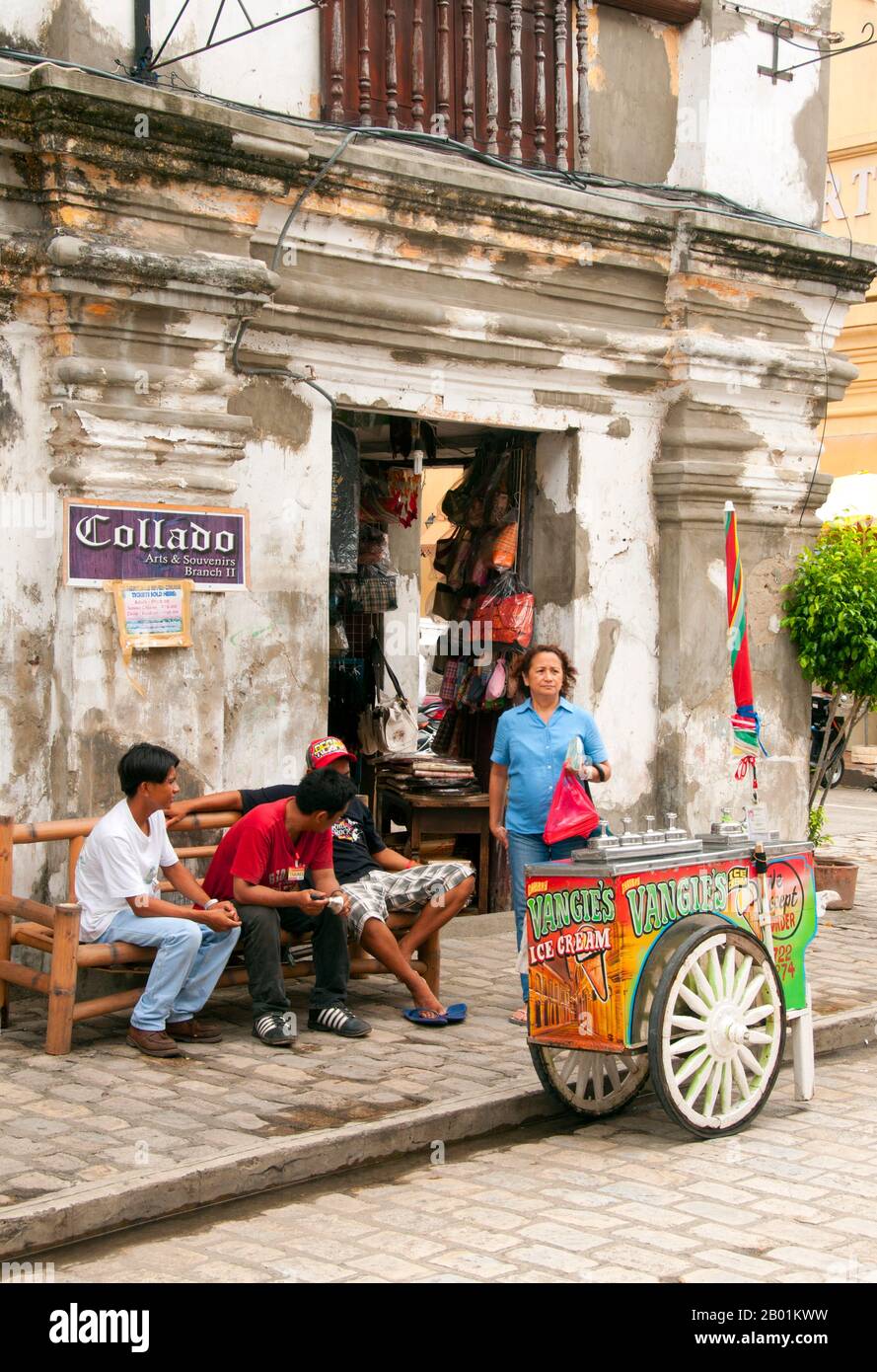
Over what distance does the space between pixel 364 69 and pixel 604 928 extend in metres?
4.40

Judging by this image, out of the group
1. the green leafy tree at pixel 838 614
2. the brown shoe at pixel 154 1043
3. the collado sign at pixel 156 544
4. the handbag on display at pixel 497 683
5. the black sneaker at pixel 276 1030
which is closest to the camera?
the brown shoe at pixel 154 1043

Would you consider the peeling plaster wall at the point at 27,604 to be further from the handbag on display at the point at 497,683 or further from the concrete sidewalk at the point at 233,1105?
the handbag on display at the point at 497,683

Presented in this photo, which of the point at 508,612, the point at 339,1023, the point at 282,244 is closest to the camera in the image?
the point at 339,1023

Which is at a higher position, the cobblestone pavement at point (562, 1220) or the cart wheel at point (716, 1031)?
the cart wheel at point (716, 1031)

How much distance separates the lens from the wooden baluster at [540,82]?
8188 mm

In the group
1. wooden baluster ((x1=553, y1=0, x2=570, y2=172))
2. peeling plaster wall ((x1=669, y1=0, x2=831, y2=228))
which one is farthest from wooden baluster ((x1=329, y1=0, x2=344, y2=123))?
peeling plaster wall ((x1=669, y1=0, x2=831, y2=228))

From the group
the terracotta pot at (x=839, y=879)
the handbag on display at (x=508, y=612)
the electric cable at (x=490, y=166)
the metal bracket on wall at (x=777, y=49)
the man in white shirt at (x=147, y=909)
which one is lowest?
the terracotta pot at (x=839, y=879)

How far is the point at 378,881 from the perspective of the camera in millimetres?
6594

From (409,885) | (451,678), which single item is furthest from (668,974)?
(451,678)

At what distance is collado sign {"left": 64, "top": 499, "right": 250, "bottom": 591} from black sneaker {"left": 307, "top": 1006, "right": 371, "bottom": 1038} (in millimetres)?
1823

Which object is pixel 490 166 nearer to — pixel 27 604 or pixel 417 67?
pixel 417 67

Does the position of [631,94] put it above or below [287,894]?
above

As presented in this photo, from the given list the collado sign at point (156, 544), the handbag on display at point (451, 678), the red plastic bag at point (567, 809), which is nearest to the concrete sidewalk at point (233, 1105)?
the red plastic bag at point (567, 809)

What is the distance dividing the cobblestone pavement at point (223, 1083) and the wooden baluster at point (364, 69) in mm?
3978
